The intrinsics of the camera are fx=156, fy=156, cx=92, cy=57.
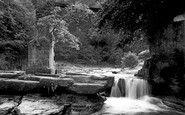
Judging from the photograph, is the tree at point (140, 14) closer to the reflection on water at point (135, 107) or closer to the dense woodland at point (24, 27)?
A: the dense woodland at point (24, 27)

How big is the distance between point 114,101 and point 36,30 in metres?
6.51

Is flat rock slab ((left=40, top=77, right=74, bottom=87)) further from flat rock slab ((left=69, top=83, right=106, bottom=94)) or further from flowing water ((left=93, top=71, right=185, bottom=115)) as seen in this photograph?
flowing water ((left=93, top=71, right=185, bottom=115))

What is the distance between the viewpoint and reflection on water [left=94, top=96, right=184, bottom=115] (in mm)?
5359

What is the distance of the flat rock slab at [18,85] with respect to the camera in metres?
4.73

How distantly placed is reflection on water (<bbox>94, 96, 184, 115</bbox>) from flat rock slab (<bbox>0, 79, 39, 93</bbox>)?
227cm

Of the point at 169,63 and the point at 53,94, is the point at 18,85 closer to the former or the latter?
the point at 53,94

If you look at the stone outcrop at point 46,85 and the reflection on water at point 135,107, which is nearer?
the stone outcrop at point 46,85

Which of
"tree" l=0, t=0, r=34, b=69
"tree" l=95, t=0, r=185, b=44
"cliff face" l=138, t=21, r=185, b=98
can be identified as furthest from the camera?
"tree" l=0, t=0, r=34, b=69

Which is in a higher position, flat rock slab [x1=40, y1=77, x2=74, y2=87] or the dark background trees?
the dark background trees

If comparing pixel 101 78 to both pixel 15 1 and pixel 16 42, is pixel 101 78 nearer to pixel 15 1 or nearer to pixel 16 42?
pixel 16 42

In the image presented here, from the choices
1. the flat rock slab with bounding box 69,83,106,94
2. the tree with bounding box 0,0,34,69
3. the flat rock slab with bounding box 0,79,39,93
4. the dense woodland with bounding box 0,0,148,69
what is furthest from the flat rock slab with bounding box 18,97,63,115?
the tree with bounding box 0,0,34,69

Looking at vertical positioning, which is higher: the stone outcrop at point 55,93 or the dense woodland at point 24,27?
the dense woodland at point 24,27

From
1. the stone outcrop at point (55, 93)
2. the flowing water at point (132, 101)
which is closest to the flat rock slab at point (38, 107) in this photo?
the stone outcrop at point (55, 93)

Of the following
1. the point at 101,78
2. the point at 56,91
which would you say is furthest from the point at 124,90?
the point at 56,91
